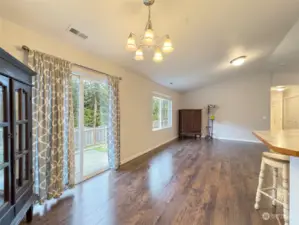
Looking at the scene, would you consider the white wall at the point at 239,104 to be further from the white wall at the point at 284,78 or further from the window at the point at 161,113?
the window at the point at 161,113

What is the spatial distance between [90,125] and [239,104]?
23.2 ft

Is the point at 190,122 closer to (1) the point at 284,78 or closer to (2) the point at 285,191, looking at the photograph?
(1) the point at 284,78

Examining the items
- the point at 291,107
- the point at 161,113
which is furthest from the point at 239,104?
the point at 161,113

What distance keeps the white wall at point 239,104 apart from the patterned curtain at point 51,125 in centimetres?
743

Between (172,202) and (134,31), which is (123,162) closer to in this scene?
(172,202)

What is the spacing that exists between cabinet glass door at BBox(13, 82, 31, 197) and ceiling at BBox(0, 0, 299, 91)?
921 mm

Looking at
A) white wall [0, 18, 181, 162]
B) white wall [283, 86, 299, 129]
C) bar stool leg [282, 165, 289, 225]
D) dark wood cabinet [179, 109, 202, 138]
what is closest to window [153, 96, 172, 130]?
white wall [0, 18, 181, 162]

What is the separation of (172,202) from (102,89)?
2.58 meters

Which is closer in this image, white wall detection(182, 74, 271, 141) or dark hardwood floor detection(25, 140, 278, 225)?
dark hardwood floor detection(25, 140, 278, 225)

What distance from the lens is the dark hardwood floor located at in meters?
2.21

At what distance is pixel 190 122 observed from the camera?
8828 mm

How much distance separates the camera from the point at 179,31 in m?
3.00

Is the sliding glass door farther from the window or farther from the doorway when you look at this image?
the doorway

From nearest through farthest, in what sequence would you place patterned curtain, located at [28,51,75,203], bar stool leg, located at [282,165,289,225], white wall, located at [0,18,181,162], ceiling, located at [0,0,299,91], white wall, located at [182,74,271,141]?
bar stool leg, located at [282,165,289,225] < ceiling, located at [0,0,299,91] < white wall, located at [0,18,181,162] < patterned curtain, located at [28,51,75,203] < white wall, located at [182,74,271,141]
